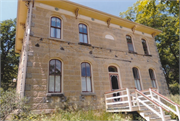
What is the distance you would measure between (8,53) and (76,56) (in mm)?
20052

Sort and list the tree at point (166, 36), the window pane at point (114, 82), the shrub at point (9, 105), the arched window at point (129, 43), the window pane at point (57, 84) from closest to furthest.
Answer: the shrub at point (9, 105), the window pane at point (57, 84), the window pane at point (114, 82), the arched window at point (129, 43), the tree at point (166, 36)

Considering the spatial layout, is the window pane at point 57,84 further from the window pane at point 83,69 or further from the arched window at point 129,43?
the arched window at point 129,43

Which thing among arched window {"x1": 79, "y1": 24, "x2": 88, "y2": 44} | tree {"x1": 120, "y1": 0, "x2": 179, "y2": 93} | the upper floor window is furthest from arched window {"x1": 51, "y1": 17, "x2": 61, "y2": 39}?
tree {"x1": 120, "y1": 0, "x2": 179, "y2": 93}

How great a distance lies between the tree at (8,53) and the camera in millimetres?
21578

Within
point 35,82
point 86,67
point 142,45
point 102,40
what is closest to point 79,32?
point 102,40

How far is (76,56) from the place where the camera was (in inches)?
371

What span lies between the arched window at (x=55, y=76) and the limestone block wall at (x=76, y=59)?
0.27 meters

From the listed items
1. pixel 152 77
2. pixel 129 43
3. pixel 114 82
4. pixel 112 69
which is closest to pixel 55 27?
pixel 112 69

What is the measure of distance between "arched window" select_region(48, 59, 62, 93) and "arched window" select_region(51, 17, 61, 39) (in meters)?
1.99

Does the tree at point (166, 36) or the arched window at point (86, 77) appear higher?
the tree at point (166, 36)

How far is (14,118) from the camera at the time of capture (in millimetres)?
5891

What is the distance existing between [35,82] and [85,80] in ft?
10.7

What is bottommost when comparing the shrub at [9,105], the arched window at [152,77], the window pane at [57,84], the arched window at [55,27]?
the shrub at [9,105]

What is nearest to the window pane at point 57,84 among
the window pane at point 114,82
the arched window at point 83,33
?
the arched window at point 83,33
